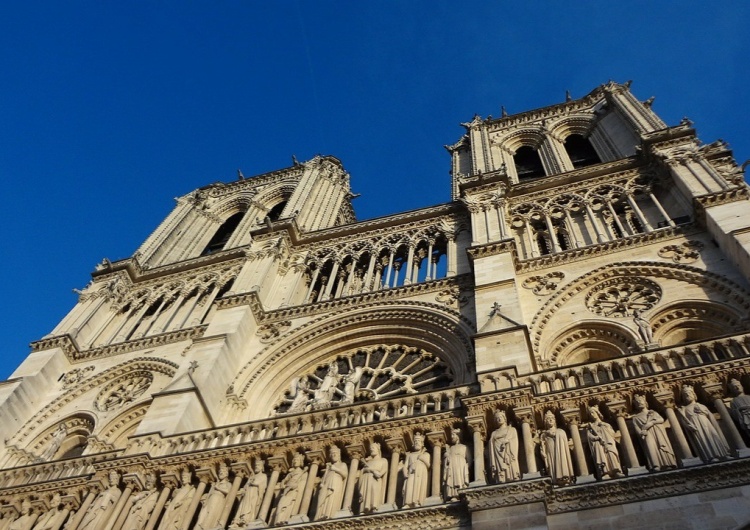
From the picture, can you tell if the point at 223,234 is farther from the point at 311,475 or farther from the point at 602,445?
the point at 602,445

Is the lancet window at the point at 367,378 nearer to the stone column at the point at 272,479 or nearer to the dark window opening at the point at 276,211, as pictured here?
the stone column at the point at 272,479

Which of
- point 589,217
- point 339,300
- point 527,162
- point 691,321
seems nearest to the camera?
point 691,321

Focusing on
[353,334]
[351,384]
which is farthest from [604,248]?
[351,384]

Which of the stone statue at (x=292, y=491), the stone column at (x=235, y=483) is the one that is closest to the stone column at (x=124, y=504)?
the stone column at (x=235, y=483)

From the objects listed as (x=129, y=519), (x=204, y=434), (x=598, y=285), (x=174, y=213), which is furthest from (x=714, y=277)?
(x=174, y=213)

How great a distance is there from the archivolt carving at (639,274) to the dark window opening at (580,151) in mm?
8970

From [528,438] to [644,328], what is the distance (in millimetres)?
4363

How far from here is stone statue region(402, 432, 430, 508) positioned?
8281 millimetres

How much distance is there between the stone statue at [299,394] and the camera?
1284 cm

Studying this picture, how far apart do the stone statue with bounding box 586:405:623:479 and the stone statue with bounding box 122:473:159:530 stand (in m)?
6.09

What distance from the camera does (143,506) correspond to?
973 cm

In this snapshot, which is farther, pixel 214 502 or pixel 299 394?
pixel 299 394

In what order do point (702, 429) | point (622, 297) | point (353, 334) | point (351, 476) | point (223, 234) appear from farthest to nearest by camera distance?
point (223, 234), point (353, 334), point (622, 297), point (351, 476), point (702, 429)

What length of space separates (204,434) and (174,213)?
15897 millimetres
